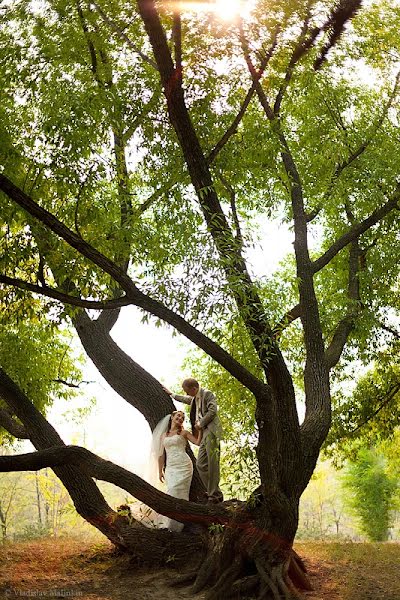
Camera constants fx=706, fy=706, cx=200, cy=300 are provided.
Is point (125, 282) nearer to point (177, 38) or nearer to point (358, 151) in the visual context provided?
point (177, 38)

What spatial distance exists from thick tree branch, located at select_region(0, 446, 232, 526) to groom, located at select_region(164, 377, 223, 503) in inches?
39.3

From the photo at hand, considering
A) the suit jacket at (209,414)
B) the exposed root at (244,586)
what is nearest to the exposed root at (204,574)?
the exposed root at (244,586)

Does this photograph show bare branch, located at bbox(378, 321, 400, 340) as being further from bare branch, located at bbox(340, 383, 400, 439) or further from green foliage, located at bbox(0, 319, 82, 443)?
green foliage, located at bbox(0, 319, 82, 443)

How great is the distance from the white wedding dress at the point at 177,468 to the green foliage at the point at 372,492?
821 inches

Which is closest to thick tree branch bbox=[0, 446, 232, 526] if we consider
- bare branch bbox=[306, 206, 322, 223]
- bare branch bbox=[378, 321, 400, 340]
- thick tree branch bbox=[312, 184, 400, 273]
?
thick tree branch bbox=[312, 184, 400, 273]

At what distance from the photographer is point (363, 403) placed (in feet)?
50.9

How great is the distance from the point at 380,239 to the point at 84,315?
6.08m

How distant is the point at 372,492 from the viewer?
30.8 meters

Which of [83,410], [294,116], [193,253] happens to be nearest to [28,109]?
[193,253]

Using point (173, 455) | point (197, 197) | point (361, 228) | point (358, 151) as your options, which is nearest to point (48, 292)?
point (197, 197)

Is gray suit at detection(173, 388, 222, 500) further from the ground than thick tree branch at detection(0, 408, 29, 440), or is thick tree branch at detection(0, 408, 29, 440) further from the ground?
thick tree branch at detection(0, 408, 29, 440)

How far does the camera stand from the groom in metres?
10.9

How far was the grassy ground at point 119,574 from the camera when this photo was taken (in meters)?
9.20

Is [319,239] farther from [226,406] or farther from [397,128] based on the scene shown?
[226,406]
